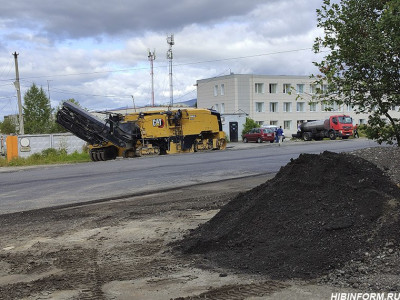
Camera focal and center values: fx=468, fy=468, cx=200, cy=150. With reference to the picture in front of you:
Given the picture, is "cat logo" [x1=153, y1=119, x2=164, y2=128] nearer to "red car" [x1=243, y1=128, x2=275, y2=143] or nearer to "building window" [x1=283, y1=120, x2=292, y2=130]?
"red car" [x1=243, y1=128, x2=275, y2=143]

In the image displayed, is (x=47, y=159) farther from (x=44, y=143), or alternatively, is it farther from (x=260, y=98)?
(x=260, y=98)

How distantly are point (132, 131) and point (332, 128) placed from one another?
1016 inches

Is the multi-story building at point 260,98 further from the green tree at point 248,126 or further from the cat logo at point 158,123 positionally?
the cat logo at point 158,123

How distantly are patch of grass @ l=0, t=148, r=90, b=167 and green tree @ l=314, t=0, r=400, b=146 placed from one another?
22.4 m

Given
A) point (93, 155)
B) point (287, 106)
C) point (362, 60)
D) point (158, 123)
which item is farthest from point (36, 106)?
point (362, 60)

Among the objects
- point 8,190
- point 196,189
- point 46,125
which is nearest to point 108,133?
point 8,190

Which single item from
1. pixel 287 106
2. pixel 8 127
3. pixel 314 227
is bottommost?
pixel 314 227

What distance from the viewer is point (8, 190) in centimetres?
1387

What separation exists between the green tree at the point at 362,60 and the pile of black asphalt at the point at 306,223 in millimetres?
2708

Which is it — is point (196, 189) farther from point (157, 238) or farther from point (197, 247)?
point (197, 247)

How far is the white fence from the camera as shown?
107 feet

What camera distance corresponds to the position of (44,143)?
3353 cm

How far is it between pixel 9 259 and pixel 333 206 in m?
4.34

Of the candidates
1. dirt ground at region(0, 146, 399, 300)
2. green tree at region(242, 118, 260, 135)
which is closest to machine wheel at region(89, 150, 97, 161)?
dirt ground at region(0, 146, 399, 300)
